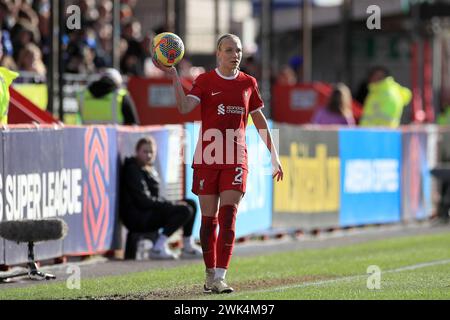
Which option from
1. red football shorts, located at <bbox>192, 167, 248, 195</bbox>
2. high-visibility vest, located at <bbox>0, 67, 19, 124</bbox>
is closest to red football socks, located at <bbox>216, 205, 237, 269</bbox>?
red football shorts, located at <bbox>192, 167, 248, 195</bbox>

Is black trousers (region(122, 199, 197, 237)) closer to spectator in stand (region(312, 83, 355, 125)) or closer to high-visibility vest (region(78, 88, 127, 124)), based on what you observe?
high-visibility vest (region(78, 88, 127, 124))

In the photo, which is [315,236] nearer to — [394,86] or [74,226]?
[394,86]

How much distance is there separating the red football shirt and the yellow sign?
817cm

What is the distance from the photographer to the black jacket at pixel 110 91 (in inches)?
713

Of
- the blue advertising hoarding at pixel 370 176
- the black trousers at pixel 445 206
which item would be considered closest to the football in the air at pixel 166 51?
the blue advertising hoarding at pixel 370 176

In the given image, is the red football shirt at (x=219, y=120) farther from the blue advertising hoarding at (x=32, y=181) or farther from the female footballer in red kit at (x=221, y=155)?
the blue advertising hoarding at (x=32, y=181)

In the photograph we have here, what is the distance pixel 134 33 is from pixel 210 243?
1472 cm

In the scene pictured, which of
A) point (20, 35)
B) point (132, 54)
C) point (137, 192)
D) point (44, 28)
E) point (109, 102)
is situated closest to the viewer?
point (137, 192)

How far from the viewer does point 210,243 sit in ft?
39.5

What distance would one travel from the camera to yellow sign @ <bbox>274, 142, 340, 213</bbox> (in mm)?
20516

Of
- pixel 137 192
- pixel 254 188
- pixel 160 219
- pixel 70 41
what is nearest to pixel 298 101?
pixel 70 41

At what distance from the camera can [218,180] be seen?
12.0m

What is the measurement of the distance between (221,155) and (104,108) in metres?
6.65

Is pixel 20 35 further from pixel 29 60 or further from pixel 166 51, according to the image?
pixel 166 51
